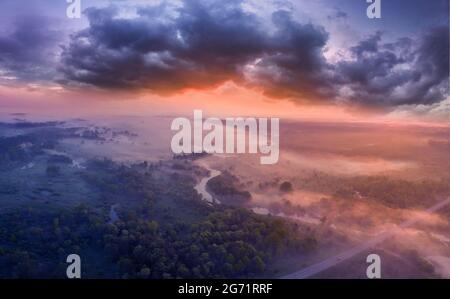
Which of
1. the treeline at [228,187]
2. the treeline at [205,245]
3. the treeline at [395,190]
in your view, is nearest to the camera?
the treeline at [205,245]

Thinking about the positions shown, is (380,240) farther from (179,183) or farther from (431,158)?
(179,183)

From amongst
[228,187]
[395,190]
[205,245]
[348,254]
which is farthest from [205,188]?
[395,190]

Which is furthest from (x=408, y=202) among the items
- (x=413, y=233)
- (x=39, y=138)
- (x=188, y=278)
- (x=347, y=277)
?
(x=39, y=138)

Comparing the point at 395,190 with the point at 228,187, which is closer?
the point at 395,190

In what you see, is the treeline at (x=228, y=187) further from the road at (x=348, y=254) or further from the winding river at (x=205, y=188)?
the road at (x=348, y=254)

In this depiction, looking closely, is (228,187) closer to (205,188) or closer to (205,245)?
(205,188)

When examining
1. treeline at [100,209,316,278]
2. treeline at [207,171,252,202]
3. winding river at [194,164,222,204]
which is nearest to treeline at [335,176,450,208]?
treeline at [100,209,316,278]

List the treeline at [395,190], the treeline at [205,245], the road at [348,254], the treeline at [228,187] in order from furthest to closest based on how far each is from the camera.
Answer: the treeline at [228,187] < the treeline at [395,190] < the road at [348,254] < the treeline at [205,245]

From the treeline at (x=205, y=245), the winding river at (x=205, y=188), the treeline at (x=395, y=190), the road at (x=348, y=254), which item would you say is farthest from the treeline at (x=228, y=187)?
the treeline at (x=395, y=190)
